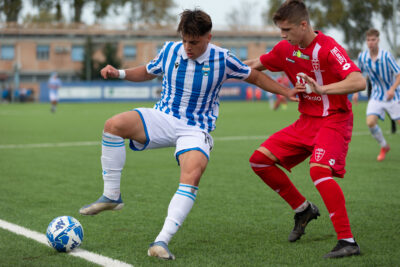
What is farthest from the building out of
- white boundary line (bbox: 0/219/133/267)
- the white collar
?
the white collar

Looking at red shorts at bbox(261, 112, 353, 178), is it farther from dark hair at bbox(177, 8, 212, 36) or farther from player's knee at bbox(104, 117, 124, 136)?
player's knee at bbox(104, 117, 124, 136)

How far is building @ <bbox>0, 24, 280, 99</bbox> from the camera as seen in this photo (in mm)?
63625

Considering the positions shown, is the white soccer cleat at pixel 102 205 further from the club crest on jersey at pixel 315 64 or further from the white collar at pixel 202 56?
the club crest on jersey at pixel 315 64

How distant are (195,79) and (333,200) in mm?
1491

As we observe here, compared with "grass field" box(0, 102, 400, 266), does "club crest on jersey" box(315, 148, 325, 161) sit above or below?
above

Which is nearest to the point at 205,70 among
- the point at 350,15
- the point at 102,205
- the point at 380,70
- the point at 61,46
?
the point at 102,205

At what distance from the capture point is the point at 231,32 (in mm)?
67938

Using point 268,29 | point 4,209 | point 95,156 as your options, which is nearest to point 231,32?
point 268,29

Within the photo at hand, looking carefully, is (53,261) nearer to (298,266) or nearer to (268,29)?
(298,266)

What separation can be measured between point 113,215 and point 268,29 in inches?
2568

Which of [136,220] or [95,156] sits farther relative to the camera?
[95,156]

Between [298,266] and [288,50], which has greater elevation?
[288,50]

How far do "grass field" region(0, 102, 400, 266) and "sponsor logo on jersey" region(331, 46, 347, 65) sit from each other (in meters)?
1.50

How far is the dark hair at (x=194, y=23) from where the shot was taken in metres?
4.52
